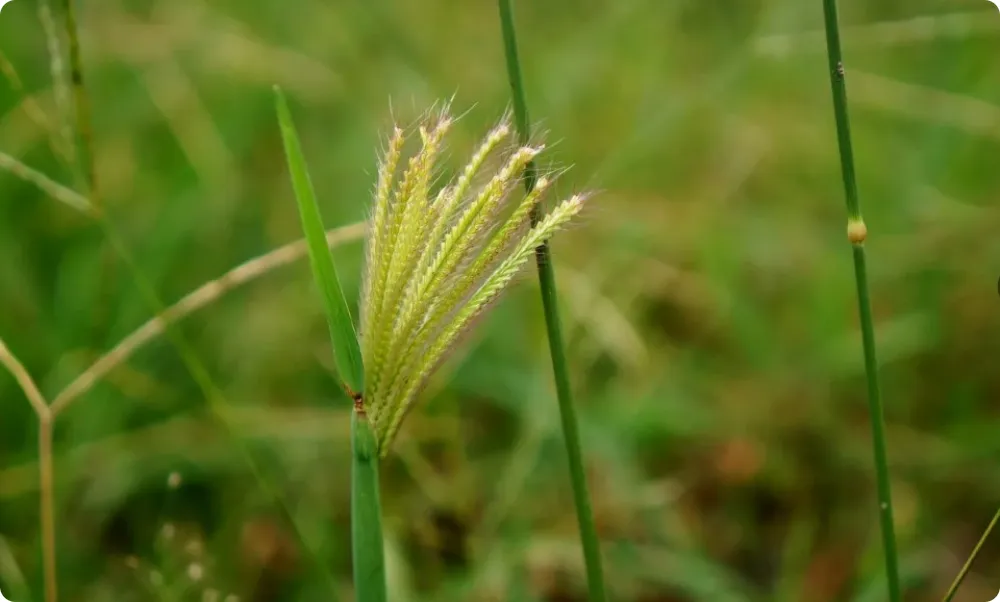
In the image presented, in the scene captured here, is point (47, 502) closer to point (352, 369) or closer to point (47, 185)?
point (47, 185)

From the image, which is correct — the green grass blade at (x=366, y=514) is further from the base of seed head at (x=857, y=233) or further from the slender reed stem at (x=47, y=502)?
the slender reed stem at (x=47, y=502)

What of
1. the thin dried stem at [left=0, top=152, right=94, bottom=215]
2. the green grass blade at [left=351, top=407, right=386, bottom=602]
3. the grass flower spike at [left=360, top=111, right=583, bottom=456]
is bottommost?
the green grass blade at [left=351, top=407, right=386, bottom=602]

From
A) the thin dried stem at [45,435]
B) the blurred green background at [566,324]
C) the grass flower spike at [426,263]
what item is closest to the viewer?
the grass flower spike at [426,263]

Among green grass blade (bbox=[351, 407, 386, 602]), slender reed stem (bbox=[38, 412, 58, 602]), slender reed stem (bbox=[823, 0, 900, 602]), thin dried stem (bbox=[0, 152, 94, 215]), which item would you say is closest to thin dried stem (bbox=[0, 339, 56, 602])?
slender reed stem (bbox=[38, 412, 58, 602])

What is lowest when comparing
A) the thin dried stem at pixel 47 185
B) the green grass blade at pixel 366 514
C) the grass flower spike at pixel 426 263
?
the green grass blade at pixel 366 514

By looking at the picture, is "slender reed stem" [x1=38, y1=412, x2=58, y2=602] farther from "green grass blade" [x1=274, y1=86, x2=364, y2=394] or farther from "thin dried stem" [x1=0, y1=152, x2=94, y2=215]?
"green grass blade" [x1=274, y1=86, x2=364, y2=394]

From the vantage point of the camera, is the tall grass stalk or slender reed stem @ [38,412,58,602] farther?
slender reed stem @ [38,412,58,602]

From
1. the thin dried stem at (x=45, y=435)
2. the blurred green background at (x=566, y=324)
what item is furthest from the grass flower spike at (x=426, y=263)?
the thin dried stem at (x=45, y=435)

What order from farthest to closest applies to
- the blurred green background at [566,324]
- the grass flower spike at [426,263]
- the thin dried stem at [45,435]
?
the blurred green background at [566,324]
the thin dried stem at [45,435]
the grass flower spike at [426,263]

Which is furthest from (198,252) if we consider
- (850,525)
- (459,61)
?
(850,525)
